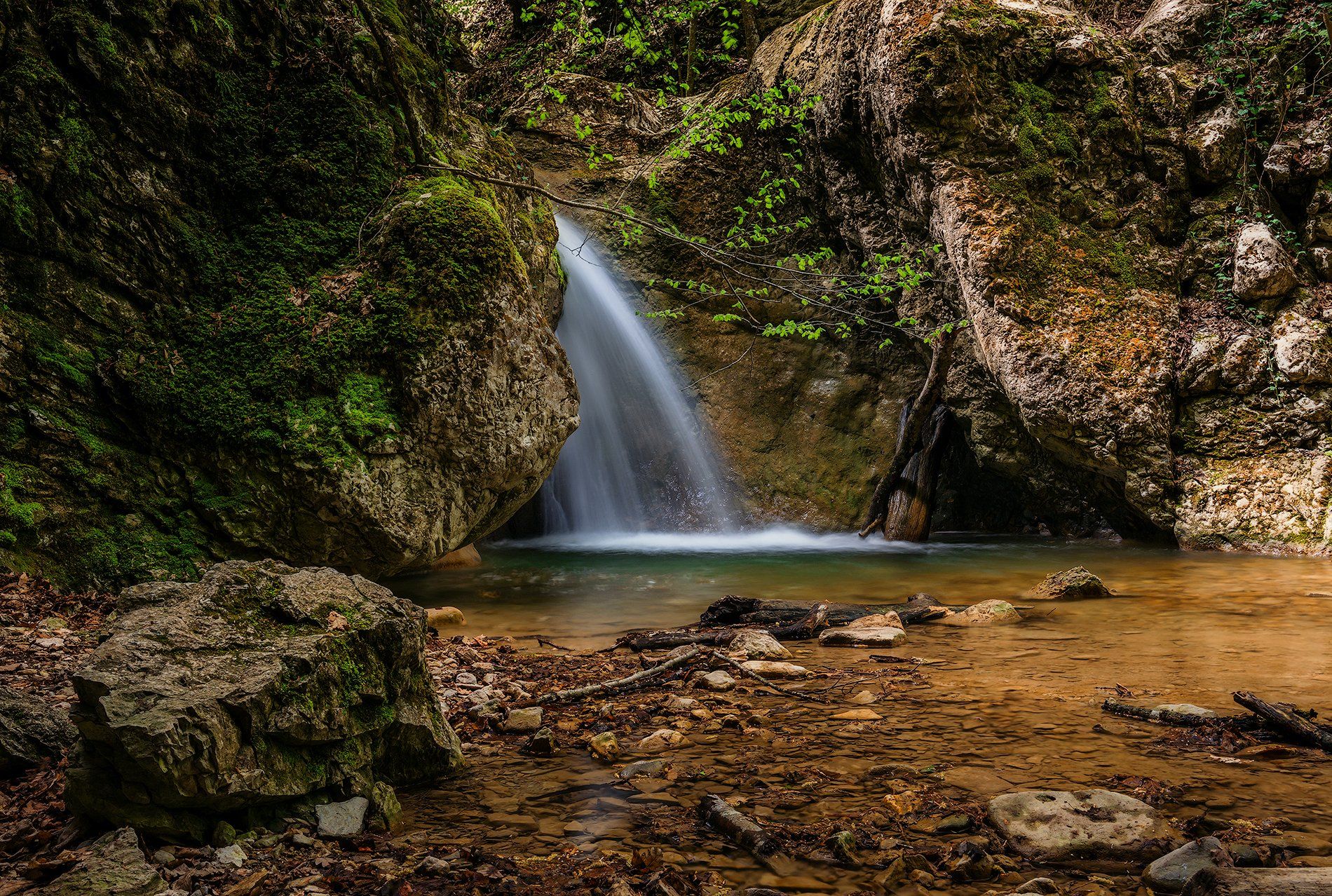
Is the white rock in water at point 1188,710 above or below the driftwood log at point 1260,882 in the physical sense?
below

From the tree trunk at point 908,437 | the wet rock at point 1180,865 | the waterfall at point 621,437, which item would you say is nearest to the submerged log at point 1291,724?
the wet rock at point 1180,865

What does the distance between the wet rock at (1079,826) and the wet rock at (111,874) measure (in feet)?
7.09

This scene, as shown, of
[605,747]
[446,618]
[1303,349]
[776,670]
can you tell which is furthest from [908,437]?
[605,747]

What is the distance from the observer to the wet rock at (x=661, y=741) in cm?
284

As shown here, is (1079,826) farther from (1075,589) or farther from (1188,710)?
(1075,589)

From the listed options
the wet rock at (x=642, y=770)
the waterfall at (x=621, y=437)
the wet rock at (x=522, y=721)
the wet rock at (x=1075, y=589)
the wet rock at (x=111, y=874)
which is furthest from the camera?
the waterfall at (x=621, y=437)

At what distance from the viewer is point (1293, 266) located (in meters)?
9.72

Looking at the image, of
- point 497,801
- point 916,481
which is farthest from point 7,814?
point 916,481

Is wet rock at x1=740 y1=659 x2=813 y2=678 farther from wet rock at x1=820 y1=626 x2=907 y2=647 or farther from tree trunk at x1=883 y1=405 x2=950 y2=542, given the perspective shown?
tree trunk at x1=883 y1=405 x2=950 y2=542

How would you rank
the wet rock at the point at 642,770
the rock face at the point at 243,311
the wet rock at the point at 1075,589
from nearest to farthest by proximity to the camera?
the wet rock at the point at 642,770 → the rock face at the point at 243,311 → the wet rock at the point at 1075,589

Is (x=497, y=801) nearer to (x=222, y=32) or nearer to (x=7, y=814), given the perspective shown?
(x=7, y=814)

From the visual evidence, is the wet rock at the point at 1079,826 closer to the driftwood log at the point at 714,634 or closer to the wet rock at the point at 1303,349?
the driftwood log at the point at 714,634

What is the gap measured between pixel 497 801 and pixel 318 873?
25.1 inches

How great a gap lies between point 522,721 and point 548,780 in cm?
57
